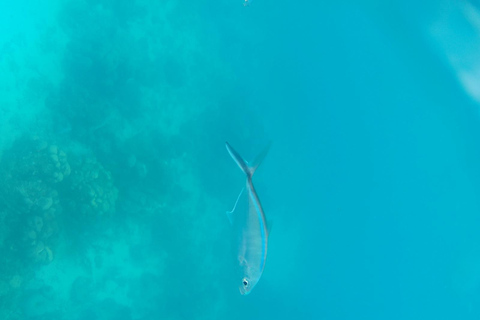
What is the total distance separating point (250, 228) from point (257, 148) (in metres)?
2.21

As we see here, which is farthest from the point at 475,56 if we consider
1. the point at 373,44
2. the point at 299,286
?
the point at 299,286

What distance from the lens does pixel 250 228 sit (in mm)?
2797

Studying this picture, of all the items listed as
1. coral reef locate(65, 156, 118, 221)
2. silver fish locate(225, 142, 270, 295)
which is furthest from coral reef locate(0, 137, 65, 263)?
silver fish locate(225, 142, 270, 295)

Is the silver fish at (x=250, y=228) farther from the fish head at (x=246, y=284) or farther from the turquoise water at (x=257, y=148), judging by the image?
the turquoise water at (x=257, y=148)

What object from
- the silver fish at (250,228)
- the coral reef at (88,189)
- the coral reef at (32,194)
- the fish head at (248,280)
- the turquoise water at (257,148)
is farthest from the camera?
the turquoise water at (257,148)

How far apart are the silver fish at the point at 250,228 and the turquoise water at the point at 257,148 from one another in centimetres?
194

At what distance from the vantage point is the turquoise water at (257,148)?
4664 mm

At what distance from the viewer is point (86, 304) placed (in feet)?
15.5

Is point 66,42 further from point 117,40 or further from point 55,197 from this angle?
point 55,197

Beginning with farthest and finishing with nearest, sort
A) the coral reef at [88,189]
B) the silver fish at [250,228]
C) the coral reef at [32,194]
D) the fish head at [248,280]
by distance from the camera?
the coral reef at [88,189]
the coral reef at [32,194]
the fish head at [248,280]
the silver fish at [250,228]

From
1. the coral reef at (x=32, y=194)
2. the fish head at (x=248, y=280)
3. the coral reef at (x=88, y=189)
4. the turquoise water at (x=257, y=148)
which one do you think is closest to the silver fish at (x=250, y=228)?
the fish head at (x=248, y=280)

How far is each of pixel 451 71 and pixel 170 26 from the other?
4172mm

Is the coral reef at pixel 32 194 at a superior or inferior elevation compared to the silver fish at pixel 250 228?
superior

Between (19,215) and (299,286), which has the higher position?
(19,215)
